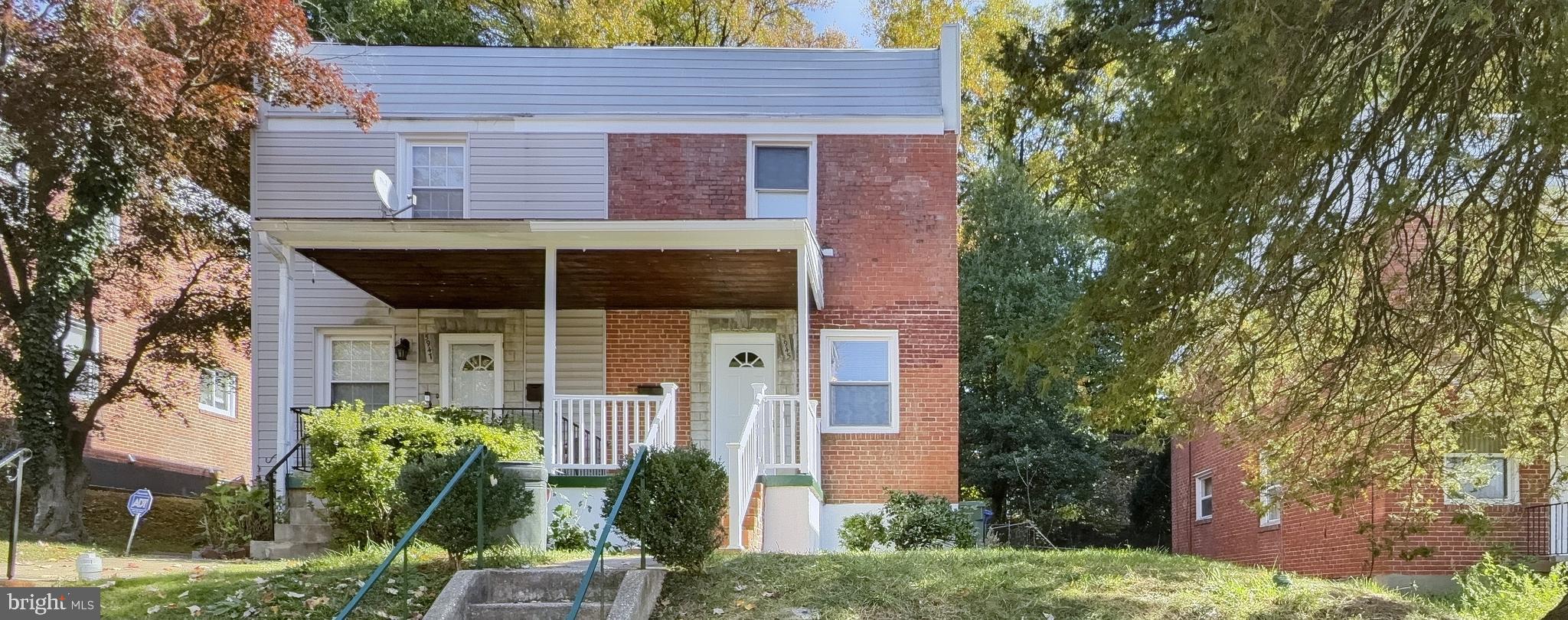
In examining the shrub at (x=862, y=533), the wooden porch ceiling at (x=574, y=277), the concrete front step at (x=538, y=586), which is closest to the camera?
the concrete front step at (x=538, y=586)

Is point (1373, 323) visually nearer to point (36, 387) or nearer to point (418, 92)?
point (418, 92)

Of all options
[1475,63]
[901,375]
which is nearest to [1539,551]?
[901,375]

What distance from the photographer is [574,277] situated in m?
13.1

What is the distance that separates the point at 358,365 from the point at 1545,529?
48.6ft

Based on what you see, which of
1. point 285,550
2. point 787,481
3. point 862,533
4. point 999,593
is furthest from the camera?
point 862,533

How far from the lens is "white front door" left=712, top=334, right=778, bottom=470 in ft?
48.7

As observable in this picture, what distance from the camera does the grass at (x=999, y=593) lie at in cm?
828

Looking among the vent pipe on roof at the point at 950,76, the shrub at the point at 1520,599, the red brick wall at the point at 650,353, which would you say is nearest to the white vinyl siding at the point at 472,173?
the red brick wall at the point at 650,353

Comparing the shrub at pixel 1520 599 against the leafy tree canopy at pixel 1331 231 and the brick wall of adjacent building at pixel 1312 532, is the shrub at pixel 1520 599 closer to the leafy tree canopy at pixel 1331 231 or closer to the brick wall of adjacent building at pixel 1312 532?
the brick wall of adjacent building at pixel 1312 532

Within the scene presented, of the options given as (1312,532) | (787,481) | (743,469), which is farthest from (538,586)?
(1312,532)

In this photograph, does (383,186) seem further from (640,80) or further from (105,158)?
(105,158)

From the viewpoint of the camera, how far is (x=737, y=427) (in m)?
14.8

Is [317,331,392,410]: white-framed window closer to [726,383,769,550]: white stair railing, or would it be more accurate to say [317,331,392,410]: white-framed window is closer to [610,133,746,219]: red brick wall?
[610,133,746,219]: red brick wall

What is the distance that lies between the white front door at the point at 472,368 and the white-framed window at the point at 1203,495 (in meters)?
12.8
